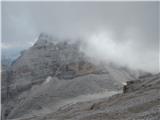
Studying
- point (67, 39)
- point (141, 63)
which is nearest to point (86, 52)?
point (67, 39)

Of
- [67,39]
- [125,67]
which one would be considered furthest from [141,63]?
[67,39]

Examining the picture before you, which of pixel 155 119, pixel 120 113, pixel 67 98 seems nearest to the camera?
pixel 155 119

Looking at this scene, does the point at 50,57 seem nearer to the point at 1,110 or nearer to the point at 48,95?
the point at 1,110

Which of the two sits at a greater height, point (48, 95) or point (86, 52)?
point (86, 52)

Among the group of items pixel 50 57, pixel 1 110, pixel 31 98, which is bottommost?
pixel 1 110

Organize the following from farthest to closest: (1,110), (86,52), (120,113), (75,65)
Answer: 1. (86,52)
2. (75,65)
3. (1,110)
4. (120,113)

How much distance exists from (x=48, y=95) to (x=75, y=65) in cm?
5258

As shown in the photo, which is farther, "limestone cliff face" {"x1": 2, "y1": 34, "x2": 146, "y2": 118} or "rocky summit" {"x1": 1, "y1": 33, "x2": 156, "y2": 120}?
"limestone cliff face" {"x1": 2, "y1": 34, "x2": 146, "y2": 118}

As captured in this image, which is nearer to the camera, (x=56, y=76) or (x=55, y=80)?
(x=55, y=80)

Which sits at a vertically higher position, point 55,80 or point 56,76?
point 56,76

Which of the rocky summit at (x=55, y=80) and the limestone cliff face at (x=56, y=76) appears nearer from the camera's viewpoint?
the rocky summit at (x=55, y=80)

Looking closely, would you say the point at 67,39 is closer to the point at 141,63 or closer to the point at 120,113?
the point at 141,63

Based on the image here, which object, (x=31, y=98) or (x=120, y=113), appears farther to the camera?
(x=31, y=98)

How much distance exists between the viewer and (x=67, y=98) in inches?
4678
